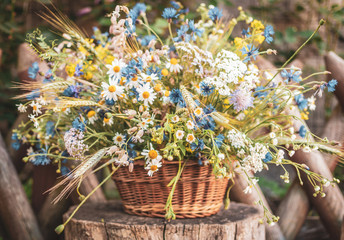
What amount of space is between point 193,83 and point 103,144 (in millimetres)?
367

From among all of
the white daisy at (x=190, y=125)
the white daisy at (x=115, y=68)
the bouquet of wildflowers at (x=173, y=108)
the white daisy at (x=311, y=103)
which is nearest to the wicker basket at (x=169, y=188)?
the bouquet of wildflowers at (x=173, y=108)

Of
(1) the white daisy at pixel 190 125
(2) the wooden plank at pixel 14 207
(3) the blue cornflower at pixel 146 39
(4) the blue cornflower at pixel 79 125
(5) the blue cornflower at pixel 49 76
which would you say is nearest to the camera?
(1) the white daisy at pixel 190 125

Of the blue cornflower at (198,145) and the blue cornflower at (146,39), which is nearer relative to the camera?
the blue cornflower at (198,145)

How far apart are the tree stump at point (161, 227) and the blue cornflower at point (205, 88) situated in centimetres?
42

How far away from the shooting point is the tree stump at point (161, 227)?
1.07 metres

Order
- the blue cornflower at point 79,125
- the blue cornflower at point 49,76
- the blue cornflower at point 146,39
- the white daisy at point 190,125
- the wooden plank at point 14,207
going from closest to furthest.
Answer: the white daisy at point 190,125, the blue cornflower at point 79,125, the blue cornflower at point 49,76, the blue cornflower at point 146,39, the wooden plank at point 14,207

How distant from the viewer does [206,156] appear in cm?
102

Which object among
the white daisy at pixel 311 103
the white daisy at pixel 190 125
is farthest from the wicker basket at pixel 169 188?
the white daisy at pixel 311 103

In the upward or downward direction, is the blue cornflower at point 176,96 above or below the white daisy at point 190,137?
above

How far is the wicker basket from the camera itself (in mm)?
1066

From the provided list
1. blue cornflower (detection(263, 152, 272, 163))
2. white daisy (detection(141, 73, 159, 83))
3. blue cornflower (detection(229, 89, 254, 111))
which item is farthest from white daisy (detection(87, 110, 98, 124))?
blue cornflower (detection(263, 152, 272, 163))

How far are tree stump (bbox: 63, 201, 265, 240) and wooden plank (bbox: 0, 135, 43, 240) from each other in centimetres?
50

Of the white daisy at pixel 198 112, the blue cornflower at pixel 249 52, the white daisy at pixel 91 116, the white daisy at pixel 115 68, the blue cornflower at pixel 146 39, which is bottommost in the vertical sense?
the white daisy at pixel 198 112

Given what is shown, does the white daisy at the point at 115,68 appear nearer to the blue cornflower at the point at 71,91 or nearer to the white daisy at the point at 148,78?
the white daisy at the point at 148,78
